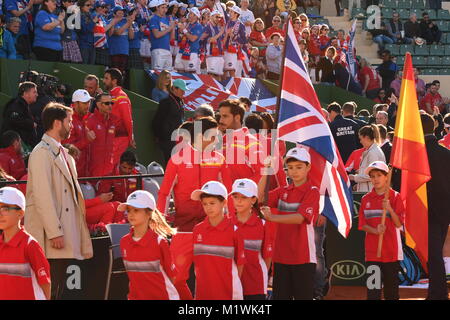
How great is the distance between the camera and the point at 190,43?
16781 millimetres

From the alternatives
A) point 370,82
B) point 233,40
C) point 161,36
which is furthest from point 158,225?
point 370,82

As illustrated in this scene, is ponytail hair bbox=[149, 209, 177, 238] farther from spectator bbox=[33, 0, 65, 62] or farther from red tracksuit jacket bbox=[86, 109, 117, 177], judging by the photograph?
spectator bbox=[33, 0, 65, 62]

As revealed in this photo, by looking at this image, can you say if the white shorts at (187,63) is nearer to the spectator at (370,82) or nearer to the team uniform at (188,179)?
the spectator at (370,82)

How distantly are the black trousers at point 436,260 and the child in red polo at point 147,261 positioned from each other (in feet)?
10.9

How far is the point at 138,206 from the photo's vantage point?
7.08 meters

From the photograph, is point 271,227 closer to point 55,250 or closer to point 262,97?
point 55,250

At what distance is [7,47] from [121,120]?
261 centimetres

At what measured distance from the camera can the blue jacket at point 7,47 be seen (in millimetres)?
13711

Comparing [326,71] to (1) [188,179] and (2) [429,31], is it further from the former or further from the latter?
(1) [188,179]

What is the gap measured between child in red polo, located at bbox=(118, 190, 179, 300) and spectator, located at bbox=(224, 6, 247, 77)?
10809 millimetres

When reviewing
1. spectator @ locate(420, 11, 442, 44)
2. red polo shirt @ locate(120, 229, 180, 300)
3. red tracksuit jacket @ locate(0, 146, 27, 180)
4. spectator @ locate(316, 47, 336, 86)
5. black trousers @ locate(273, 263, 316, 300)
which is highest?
spectator @ locate(420, 11, 442, 44)

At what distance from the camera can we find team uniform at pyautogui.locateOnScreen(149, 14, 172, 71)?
15820mm

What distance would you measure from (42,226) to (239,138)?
187 cm

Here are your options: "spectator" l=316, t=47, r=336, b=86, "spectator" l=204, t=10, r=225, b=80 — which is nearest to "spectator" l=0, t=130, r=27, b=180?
"spectator" l=204, t=10, r=225, b=80
